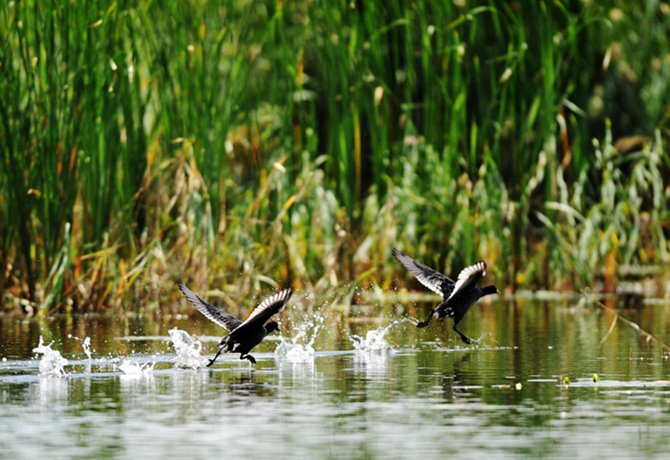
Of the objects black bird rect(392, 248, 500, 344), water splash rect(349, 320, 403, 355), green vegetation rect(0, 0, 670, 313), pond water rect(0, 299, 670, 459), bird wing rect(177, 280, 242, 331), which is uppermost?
green vegetation rect(0, 0, 670, 313)

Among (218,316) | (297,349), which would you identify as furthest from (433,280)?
(218,316)

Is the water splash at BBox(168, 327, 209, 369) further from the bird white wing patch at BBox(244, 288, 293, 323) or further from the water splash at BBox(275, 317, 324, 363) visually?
the bird white wing patch at BBox(244, 288, 293, 323)

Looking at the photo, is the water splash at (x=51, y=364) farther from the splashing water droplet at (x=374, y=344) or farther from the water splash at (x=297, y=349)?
the splashing water droplet at (x=374, y=344)

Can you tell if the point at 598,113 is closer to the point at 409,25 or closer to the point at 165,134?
the point at 409,25

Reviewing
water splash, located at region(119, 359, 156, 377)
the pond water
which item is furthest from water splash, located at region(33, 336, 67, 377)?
water splash, located at region(119, 359, 156, 377)

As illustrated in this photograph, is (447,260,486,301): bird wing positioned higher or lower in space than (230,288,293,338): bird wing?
higher

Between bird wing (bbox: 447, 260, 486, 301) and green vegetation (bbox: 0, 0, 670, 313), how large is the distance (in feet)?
16.1

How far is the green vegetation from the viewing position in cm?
1498

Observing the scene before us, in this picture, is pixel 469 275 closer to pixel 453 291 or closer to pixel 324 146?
pixel 453 291

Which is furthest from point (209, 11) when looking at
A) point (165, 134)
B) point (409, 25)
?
point (409, 25)

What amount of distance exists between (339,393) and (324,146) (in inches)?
471

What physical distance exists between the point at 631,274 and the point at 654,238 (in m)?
1.38

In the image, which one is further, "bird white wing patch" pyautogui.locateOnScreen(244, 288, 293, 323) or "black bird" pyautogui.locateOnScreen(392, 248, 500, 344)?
"black bird" pyautogui.locateOnScreen(392, 248, 500, 344)

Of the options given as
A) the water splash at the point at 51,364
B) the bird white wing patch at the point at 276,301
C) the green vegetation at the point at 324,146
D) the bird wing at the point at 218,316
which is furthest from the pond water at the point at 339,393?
the green vegetation at the point at 324,146
